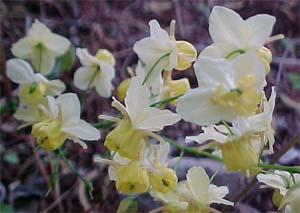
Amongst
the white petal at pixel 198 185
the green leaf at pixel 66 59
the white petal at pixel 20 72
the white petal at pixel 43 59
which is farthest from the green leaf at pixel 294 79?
the white petal at pixel 198 185

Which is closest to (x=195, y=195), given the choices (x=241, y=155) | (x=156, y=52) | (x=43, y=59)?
(x=241, y=155)

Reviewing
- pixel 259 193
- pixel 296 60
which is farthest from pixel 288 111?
pixel 259 193

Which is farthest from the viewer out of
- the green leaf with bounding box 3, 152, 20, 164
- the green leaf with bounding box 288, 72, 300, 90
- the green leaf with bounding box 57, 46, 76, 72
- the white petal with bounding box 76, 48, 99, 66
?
the green leaf with bounding box 288, 72, 300, 90

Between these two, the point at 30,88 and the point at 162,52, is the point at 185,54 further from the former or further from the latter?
the point at 30,88

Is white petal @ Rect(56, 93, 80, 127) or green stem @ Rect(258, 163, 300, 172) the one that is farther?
white petal @ Rect(56, 93, 80, 127)

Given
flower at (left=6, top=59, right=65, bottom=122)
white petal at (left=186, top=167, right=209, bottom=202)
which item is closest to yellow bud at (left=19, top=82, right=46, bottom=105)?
flower at (left=6, top=59, right=65, bottom=122)

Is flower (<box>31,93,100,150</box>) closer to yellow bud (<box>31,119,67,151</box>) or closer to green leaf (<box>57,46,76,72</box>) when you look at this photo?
yellow bud (<box>31,119,67,151</box>)
